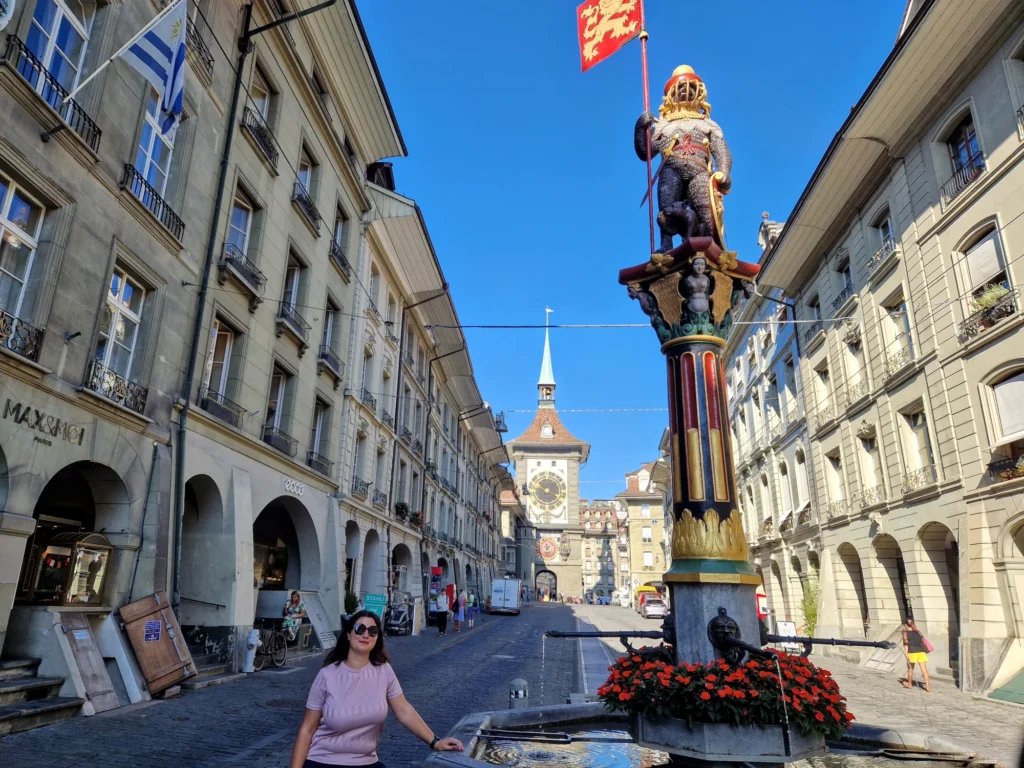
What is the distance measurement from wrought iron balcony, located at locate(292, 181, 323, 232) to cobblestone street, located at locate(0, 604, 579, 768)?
12.1m

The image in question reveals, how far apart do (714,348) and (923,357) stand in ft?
43.1

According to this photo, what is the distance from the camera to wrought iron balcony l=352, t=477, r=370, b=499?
23.2 metres

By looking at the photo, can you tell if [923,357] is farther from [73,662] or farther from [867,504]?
[73,662]

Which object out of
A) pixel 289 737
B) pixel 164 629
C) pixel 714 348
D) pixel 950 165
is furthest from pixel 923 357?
pixel 164 629

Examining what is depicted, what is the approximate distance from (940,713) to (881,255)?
1336 cm

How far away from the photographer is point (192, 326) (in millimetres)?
13914

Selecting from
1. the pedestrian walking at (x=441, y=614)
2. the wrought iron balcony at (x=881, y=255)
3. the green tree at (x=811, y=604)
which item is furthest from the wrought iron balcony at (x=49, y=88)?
the green tree at (x=811, y=604)

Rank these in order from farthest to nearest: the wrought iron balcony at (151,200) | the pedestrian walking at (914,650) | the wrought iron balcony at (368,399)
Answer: the wrought iron balcony at (368,399)
the pedestrian walking at (914,650)
the wrought iron balcony at (151,200)

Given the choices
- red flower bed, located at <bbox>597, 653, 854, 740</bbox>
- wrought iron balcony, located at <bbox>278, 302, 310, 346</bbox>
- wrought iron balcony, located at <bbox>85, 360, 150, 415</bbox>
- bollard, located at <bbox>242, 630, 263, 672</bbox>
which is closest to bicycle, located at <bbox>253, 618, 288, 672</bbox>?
bollard, located at <bbox>242, 630, 263, 672</bbox>

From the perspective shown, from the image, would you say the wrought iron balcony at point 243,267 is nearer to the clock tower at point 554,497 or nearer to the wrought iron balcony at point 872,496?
the wrought iron balcony at point 872,496

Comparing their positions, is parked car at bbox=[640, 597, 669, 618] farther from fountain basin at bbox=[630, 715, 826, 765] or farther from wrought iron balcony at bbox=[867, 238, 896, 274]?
fountain basin at bbox=[630, 715, 826, 765]

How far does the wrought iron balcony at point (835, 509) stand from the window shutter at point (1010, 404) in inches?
358

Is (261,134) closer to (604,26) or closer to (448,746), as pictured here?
(604,26)

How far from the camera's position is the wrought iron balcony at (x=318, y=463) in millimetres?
19781
